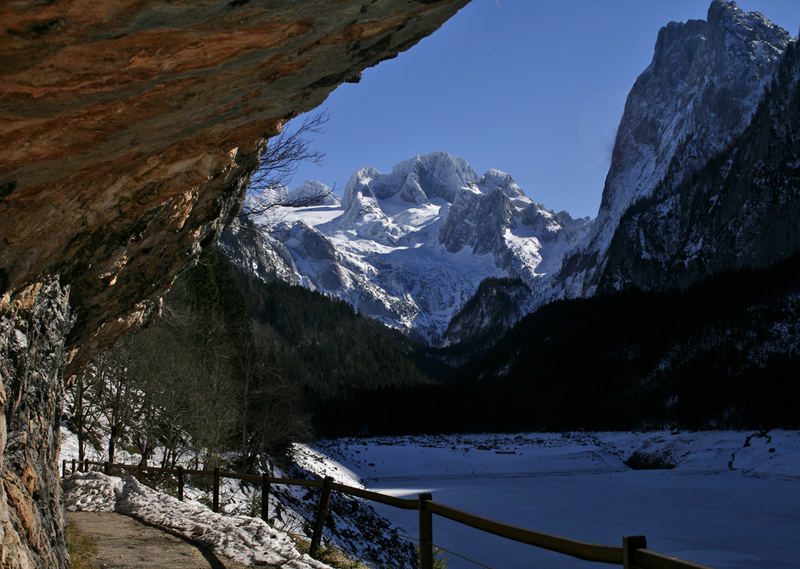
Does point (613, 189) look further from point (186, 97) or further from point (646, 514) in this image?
point (186, 97)

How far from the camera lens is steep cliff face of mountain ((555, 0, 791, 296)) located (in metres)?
151

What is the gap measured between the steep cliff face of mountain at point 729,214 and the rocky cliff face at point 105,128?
359ft

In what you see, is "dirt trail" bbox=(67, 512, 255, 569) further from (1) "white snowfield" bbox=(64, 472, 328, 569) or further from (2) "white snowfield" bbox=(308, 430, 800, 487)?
(2) "white snowfield" bbox=(308, 430, 800, 487)

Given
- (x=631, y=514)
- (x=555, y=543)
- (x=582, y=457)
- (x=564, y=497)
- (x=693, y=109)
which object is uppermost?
(x=693, y=109)

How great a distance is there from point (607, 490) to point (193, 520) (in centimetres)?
3225

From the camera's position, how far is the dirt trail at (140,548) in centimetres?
748

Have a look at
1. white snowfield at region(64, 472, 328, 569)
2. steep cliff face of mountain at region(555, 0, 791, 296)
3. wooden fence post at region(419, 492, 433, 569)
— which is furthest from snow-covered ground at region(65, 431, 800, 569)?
steep cliff face of mountain at region(555, 0, 791, 296)

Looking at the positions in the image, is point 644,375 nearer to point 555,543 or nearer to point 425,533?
point 425,533

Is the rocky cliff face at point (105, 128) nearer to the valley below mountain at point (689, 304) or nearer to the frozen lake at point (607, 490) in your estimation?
the frozen lake at point (607, 490)

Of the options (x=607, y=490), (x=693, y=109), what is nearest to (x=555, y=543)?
(x=607, y=490)

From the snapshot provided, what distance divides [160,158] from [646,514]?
2825cm

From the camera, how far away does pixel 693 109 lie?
162m

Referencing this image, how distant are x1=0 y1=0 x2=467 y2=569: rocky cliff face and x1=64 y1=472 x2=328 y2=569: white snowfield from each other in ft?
9.45

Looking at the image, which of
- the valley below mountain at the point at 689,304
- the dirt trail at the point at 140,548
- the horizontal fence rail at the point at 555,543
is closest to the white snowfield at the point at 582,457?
the valley below mountain at the point at 689,304
